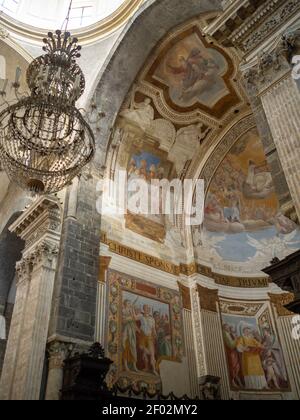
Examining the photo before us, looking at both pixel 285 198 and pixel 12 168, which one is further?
pixel 12 168

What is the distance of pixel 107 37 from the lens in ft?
33.9

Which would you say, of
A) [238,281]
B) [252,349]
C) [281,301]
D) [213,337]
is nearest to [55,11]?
[238,281]

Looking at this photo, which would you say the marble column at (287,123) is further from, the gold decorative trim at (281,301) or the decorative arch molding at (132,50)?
the gold decorative trim at (281,301)

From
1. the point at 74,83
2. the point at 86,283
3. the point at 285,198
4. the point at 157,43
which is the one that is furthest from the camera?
the point at 157,43

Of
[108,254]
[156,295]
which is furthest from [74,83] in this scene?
[156,295]

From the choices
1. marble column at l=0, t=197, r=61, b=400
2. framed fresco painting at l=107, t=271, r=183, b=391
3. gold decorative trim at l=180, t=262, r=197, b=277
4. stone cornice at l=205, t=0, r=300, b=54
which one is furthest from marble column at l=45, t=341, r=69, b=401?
stone cornice at l=205, t=0, r=300, b=54

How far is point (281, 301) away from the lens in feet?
33.5

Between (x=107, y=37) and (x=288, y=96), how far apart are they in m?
7.09

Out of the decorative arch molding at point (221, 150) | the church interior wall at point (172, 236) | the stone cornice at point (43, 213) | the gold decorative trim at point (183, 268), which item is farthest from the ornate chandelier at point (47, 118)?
the decorative arch molding at point (221, 150)

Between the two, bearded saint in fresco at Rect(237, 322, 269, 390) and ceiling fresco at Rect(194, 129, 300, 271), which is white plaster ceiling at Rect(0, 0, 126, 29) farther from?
bearded saint in fresco at Rect(237, 322, 269, 390)

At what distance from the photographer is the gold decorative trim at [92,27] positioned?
10000mm

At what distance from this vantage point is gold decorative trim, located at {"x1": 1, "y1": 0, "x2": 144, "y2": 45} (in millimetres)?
10000

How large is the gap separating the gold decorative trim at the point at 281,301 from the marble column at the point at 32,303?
5.78 metres
